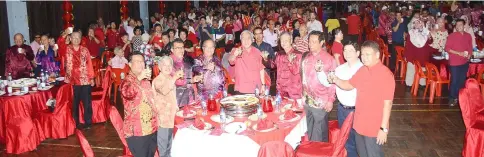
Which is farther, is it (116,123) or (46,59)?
(46,59)

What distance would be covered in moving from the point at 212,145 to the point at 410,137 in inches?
121

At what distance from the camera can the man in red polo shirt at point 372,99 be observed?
346cm

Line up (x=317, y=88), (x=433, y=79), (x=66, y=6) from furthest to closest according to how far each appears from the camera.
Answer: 1. (x=66, y=6)
2. (x=433, y=79)
3. (x=317, y=88)

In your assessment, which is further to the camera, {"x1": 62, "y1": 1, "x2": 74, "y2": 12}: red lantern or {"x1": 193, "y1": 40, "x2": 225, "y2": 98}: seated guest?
{"x1": 62, "y1": 1, "x2": 74, "y2": 12}: red lantern

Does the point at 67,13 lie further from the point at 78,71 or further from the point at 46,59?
the point at 78,71

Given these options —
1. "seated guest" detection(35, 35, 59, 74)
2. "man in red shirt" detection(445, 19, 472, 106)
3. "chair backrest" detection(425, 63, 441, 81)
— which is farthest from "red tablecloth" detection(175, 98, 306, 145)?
"chair backrest" detection(425, 63, 441, 81)

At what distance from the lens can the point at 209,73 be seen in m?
4.73

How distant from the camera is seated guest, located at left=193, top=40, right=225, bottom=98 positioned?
471 centimetres

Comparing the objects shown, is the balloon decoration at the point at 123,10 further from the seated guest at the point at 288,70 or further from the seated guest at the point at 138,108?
the seated guest at the point at 138,108

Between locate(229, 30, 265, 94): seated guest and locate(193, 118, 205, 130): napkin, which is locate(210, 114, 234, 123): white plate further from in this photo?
locate(229, 30, 265, 94): seated guest

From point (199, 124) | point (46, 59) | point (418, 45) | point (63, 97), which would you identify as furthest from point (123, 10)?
point (199, 124)

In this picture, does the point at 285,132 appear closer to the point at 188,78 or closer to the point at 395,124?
the point at 188,78

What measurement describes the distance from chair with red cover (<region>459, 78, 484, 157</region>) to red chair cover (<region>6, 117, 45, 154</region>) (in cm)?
461

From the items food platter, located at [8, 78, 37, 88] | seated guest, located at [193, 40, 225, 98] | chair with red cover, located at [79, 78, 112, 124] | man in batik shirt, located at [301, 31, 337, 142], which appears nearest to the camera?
man in batik shirt, located at [301, 31, 337, 142]
